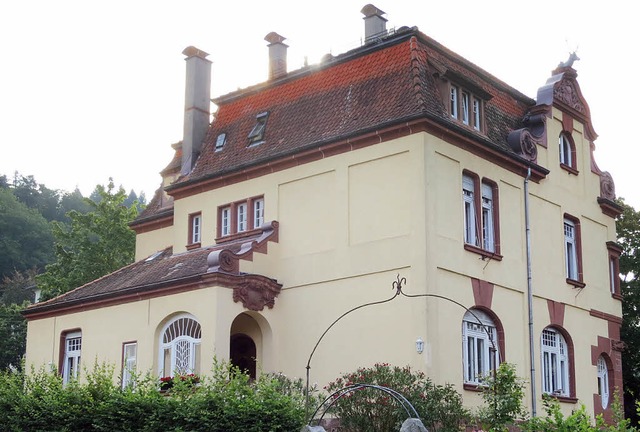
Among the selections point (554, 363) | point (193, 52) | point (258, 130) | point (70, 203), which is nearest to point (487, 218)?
point (554, 363)

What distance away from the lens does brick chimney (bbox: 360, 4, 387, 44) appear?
33.4 metres

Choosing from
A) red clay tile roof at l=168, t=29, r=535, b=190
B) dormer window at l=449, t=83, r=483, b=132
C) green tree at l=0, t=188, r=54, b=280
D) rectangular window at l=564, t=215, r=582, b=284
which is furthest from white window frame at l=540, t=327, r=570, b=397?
green tree at l=0, t=188, r=54, b=280

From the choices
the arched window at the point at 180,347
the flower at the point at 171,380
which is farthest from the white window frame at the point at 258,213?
the flower at the point at 171,380

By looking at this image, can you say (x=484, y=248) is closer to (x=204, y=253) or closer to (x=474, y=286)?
(x=474, y=286)

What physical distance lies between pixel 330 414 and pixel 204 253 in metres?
7.40

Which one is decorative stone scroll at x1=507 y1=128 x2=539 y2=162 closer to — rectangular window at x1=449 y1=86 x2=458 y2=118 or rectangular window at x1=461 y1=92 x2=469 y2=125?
rectangular window at x1=461 y1=92 x2=469 y2=125

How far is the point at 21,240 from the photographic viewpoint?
302 ft

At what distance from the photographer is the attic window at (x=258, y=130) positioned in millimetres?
32469

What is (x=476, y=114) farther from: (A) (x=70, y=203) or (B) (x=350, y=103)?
(A) (x=70, y=203)

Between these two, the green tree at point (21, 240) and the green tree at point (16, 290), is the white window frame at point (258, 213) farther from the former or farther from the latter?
the green tree at point (21, 240)

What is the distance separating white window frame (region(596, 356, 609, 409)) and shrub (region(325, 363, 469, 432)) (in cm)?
1010

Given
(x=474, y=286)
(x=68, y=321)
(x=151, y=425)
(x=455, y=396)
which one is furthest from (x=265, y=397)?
(x=68, y=321)

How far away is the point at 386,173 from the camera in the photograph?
27.9 meters

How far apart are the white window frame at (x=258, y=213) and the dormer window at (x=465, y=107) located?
251 inches
